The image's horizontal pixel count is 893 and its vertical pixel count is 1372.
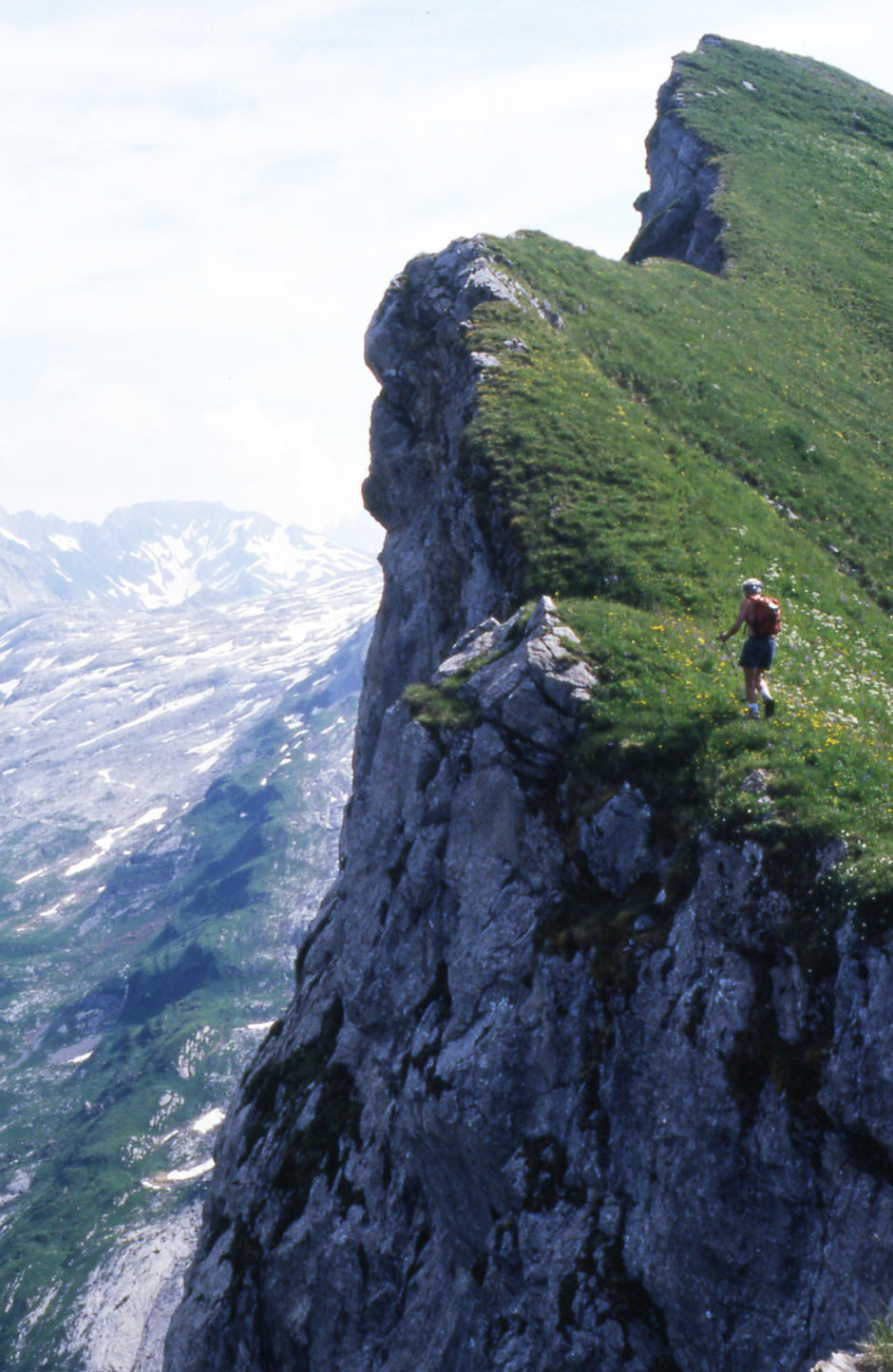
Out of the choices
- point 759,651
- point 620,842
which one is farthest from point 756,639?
point 620,842

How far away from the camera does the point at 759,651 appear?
65.0 ft

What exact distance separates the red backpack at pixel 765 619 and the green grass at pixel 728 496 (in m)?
2.39

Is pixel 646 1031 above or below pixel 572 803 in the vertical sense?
below

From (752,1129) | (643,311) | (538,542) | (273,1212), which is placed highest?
(643,311)

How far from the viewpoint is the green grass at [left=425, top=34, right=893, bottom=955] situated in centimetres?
1878

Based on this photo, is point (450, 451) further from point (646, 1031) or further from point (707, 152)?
point (707, 152)

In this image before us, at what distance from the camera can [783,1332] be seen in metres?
14.8

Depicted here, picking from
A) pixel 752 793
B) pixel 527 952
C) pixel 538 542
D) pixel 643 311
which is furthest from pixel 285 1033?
pixel 643 311

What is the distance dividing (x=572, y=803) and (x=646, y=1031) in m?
6.45

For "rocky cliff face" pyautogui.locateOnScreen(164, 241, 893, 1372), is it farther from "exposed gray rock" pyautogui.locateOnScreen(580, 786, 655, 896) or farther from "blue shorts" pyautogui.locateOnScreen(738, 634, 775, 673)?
"blue shorts" pyautogui.locateOnScreen(738, 634, 775, 673)

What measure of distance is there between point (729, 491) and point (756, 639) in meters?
16.8

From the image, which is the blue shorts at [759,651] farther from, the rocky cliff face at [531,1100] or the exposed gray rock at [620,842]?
the rocky cliff face at [531,1100]

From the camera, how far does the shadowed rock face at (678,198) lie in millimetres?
64625

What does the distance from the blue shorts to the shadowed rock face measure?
2022 inches
